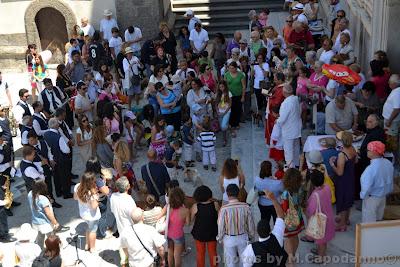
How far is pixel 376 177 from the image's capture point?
362 inches

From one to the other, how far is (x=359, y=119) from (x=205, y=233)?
4.07 meters

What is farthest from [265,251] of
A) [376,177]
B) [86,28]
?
[86,28]

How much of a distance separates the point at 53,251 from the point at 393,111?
5.80 meters

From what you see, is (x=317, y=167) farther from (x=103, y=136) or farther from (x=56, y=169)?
(x=56, y=169)

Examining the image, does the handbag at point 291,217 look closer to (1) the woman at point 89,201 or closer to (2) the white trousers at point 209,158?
(1) the woman at point 89,201

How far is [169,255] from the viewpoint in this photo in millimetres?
9617

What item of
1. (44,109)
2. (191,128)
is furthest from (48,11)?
(191,128)

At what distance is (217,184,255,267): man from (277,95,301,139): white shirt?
2.89 metres

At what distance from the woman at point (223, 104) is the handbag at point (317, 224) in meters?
4.52

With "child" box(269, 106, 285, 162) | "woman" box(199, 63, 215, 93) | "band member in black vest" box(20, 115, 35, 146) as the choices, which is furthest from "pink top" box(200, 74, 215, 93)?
"band member in black vest" box(20, 115, 35, 146)

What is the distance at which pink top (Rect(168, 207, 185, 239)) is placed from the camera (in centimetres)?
920

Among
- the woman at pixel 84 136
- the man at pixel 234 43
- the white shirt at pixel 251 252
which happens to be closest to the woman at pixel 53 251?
the white shirt at pixel 251 252

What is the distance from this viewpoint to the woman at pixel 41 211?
9.98 metres

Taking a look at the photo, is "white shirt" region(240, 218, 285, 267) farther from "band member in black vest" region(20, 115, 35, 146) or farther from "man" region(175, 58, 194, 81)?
"man" region(175, 58, 194, 81)
